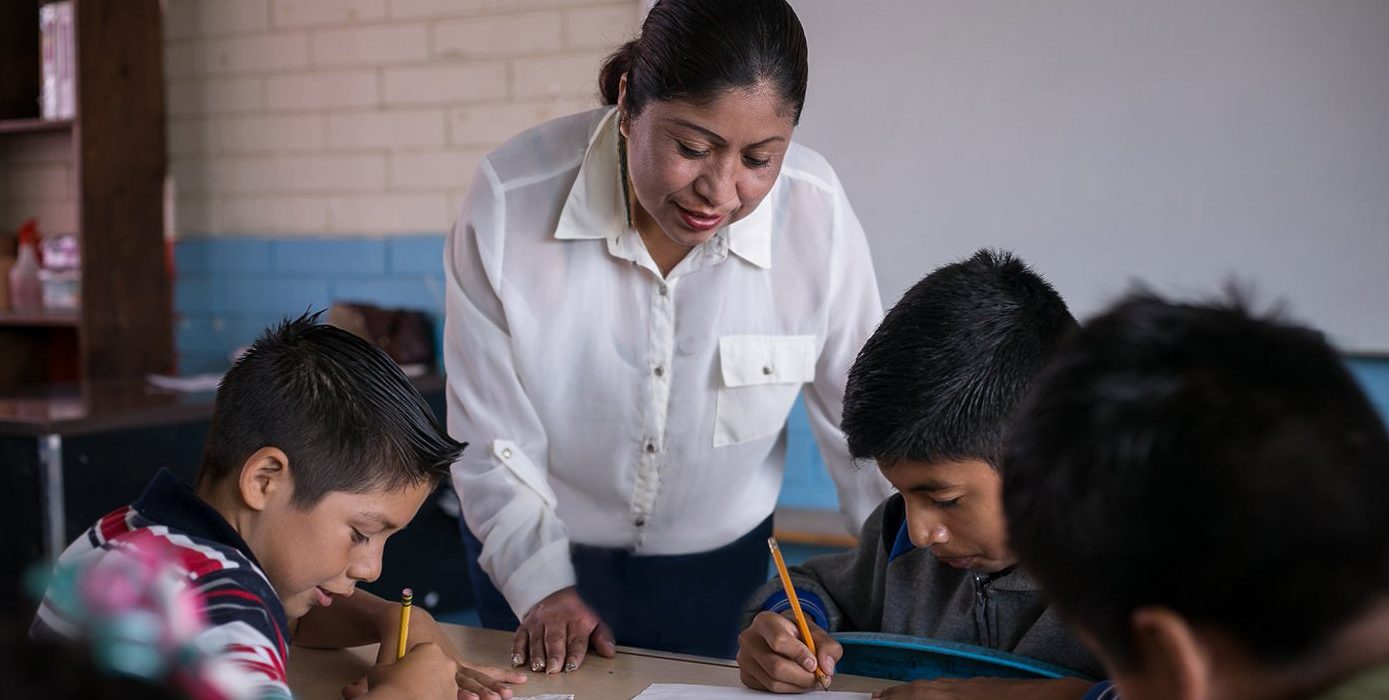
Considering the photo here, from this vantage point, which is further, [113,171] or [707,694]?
[113,171]

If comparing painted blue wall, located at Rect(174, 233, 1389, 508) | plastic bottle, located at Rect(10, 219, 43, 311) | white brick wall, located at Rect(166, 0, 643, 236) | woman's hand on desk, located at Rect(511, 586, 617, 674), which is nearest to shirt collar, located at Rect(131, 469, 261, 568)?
woman's hand on desk, located at Rect(511, 586, 617, 674)

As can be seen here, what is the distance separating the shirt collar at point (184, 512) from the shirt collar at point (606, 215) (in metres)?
0.69

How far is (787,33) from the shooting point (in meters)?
1.49

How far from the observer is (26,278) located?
12.8 feet

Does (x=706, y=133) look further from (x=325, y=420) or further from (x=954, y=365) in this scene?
(x=325, y=420)

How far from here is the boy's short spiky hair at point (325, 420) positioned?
1271mm

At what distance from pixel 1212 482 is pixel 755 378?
116cm

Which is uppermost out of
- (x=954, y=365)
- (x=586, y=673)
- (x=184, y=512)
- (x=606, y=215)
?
(x=606, y=215)

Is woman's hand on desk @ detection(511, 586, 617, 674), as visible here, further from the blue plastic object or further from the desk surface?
the blue plastic object

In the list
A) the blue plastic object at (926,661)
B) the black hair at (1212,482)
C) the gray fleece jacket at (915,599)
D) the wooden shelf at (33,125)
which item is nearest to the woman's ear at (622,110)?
the gray fleece jacket at (915,599)

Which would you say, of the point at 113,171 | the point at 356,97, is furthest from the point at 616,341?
the point at 113,171

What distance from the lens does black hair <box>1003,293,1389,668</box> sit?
623 millimetres

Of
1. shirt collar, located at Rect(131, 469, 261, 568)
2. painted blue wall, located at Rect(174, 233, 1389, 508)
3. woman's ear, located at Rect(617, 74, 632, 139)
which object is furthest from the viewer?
painted blue wall, located at Rect(174, 233, 1389, 508)

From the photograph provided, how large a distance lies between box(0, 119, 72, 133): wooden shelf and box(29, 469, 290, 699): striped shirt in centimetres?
285
